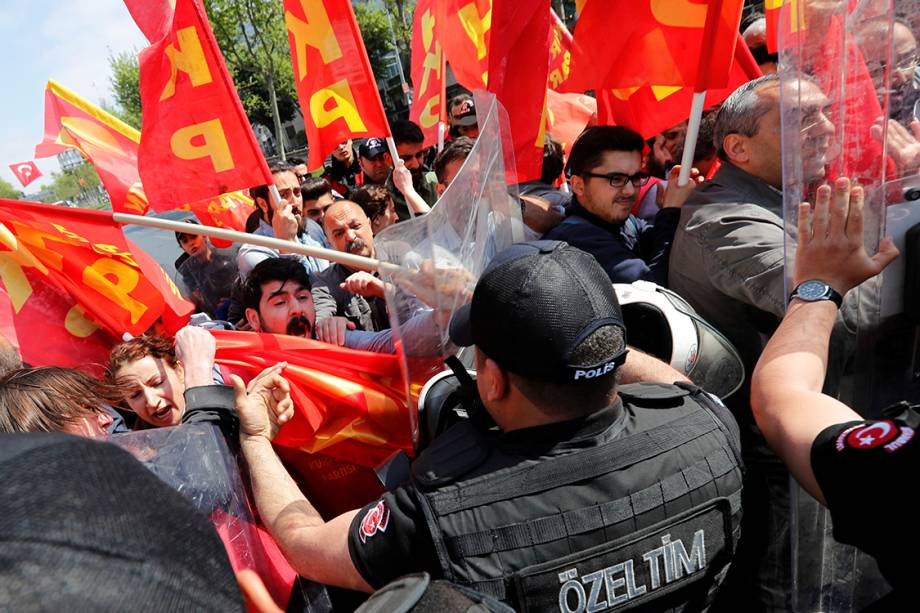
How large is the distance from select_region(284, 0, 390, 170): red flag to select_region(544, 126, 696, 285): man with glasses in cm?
134

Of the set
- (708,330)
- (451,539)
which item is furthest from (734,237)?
(451,539)

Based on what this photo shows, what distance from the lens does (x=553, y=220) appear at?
2.97m

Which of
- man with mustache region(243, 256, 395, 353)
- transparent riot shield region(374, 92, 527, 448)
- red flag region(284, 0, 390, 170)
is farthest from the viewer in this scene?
red flag region(284, 0, 390, 170)

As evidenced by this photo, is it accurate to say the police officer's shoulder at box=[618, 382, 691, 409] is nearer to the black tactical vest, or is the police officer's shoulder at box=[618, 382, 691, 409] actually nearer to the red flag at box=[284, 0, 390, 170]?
the black tactical vest

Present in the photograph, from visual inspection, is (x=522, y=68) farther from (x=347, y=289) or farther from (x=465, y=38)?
(x=347, y=289)

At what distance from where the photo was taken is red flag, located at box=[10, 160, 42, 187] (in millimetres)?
7737

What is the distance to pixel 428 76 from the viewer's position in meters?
4.43

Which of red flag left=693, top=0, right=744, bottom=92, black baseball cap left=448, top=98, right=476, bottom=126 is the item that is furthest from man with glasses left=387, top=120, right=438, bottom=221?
red flag left=693, top=0, right=744, bottom=92

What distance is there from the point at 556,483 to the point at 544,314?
0.32 metres

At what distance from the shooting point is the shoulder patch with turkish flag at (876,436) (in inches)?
39.1

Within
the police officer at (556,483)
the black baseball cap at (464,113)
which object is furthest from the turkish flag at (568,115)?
the police officer at (556,483)

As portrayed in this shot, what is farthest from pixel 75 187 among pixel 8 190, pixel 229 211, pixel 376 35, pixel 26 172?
pixel 229 211

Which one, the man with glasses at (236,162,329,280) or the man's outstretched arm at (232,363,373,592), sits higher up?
the man with glasses at (236,162,329,280)

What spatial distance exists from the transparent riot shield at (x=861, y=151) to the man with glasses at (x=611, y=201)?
889mm
